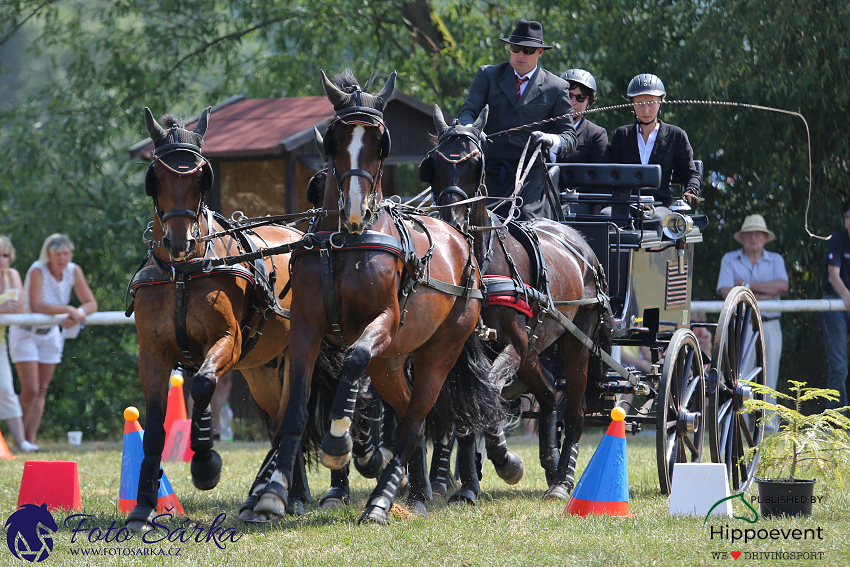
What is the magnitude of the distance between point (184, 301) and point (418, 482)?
1625 millimetres

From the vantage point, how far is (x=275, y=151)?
11.1 meters

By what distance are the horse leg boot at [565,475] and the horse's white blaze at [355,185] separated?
2.41 m

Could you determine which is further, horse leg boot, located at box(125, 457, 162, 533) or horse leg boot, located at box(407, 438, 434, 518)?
horse leg boot, located at box(407, 438, 434, 518)

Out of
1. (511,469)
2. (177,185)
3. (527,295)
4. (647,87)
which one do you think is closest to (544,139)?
(527,295)

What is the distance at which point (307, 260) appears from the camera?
196 inches

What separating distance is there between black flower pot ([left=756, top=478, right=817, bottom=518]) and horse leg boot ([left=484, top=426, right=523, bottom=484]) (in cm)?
160

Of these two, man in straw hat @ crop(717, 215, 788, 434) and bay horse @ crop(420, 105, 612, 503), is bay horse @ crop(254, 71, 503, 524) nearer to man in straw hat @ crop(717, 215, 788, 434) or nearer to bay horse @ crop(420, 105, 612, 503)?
bay horse @ crop(420, 105, 612, 503)

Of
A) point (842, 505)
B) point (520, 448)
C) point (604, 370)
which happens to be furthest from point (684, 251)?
point (520, 448)

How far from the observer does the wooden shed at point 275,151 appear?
37.2 ft

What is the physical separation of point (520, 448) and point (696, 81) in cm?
441

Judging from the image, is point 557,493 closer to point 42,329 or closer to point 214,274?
point 214,274

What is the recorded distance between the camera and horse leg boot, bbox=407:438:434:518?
17.9ft

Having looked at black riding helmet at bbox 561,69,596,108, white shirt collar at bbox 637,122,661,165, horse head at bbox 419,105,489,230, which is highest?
black riding helmet at bbox 561,69,596,108

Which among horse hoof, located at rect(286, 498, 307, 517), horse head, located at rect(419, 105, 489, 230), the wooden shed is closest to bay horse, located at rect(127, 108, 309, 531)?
horse hoof, located at rect(286, 498, 307, 517)
